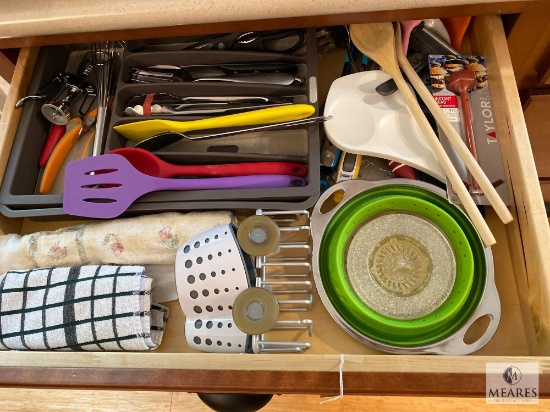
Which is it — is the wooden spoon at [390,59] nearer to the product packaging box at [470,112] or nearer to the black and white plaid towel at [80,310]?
the product packaging box at [470,112]

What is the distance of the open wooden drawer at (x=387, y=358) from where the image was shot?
22.2 inches

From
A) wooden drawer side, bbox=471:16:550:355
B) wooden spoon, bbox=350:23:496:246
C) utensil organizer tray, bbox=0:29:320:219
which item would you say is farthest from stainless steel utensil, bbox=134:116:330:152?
wooden drawer side, bbox=471:16:550:355

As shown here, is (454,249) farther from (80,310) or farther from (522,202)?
(80,310)

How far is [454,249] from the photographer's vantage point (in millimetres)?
706

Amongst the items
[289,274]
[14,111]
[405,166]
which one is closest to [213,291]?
[289,274]

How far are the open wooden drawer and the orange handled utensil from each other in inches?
11.7

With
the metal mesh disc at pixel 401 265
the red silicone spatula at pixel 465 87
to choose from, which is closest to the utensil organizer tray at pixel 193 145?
the metal mesh disc at pixel 401 265

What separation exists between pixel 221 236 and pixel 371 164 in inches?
10.8

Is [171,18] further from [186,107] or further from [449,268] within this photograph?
[449,268]

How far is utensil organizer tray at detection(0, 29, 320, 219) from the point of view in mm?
723

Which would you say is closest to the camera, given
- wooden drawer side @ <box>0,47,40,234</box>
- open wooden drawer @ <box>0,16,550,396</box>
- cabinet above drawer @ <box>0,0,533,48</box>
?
open wooden drawer @ <box>0,16,550,396</box>

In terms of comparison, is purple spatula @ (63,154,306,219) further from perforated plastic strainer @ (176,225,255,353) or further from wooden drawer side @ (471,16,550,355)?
wooden drawer side @ (471,16,550,355)

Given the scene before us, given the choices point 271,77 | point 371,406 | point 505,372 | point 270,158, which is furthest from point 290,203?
point 371,406

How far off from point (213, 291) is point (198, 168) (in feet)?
0.64
